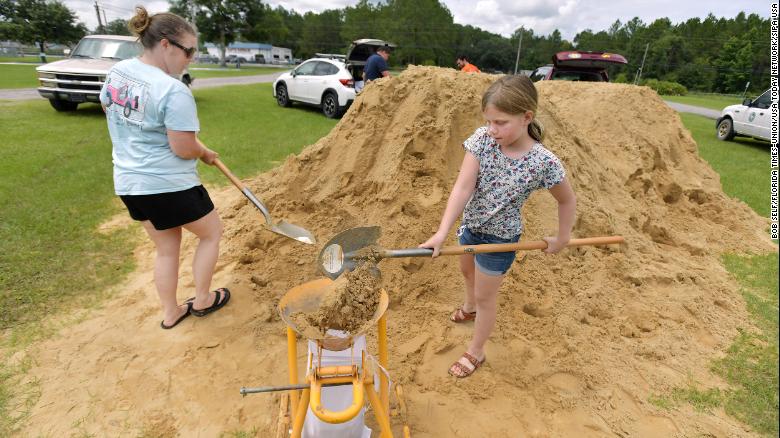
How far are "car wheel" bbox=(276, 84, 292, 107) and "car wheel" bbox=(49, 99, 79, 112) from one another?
5.04 metres

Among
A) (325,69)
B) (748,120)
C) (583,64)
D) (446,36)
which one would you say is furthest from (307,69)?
(446,36)

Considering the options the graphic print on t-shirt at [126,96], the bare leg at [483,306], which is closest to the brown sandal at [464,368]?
the bare leg at [483,306]

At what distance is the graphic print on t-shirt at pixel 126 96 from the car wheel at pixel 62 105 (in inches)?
380

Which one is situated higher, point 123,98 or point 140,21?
point 140,21

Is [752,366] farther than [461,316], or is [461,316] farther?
[461,316]

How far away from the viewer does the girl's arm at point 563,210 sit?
6.06ft

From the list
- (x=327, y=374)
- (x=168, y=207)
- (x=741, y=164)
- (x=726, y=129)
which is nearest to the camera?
(x=327, y=374)

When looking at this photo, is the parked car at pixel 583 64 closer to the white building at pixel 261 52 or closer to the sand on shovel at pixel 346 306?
the sand on shovel at pixel 346 306

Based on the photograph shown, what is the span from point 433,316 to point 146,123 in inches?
81.1

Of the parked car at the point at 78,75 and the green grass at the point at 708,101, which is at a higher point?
the parked car at the point at 78,75

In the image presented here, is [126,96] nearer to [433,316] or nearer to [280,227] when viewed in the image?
[280,227]

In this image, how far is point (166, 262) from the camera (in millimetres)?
2545

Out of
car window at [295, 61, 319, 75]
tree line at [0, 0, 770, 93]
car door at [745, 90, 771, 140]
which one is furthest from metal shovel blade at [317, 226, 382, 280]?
tree line at [0, 0, 770, 93]

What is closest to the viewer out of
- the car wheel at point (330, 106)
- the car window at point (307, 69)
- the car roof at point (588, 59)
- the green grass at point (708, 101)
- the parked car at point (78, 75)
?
the car roof at point (588, 59)
